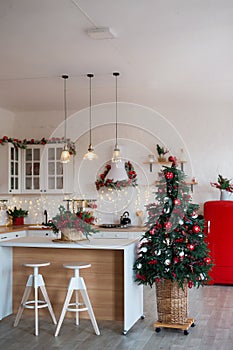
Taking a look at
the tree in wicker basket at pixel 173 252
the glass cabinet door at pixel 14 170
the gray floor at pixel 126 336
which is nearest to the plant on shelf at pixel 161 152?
the glass cabinet door at pixel 14 170

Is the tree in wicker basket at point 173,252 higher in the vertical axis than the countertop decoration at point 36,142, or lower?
lower

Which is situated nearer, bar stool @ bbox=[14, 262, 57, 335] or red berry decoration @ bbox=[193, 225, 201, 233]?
red berry decoration @ bbox=[193, 225, 201, 233]

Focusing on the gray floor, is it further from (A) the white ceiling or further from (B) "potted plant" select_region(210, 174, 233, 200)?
(A) the white ceiling

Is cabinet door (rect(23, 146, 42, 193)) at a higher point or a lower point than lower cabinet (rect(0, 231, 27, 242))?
higher

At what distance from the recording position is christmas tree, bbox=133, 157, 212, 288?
4695 mm

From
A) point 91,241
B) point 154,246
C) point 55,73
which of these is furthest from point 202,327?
point 55,73

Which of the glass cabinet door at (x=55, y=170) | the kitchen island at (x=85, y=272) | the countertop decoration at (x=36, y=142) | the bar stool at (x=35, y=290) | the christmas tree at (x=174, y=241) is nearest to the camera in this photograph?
the christmas tree at (x=174, y=241)

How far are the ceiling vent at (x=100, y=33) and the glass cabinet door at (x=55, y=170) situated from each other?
3.98 m

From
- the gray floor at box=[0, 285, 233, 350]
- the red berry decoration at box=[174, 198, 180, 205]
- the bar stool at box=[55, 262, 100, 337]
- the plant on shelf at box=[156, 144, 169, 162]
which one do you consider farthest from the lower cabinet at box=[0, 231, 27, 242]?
the red berry decoration at box=[174, 198, 180, 205]

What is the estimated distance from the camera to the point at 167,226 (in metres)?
4.76

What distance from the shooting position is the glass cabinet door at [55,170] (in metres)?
8.29

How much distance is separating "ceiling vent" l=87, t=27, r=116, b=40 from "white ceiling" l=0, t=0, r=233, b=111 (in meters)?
0.06

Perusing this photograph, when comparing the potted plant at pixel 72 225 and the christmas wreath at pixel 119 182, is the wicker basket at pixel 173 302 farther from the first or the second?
the christmas wreath at pixel 119 182

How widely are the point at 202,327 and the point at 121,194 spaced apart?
11.8ft
